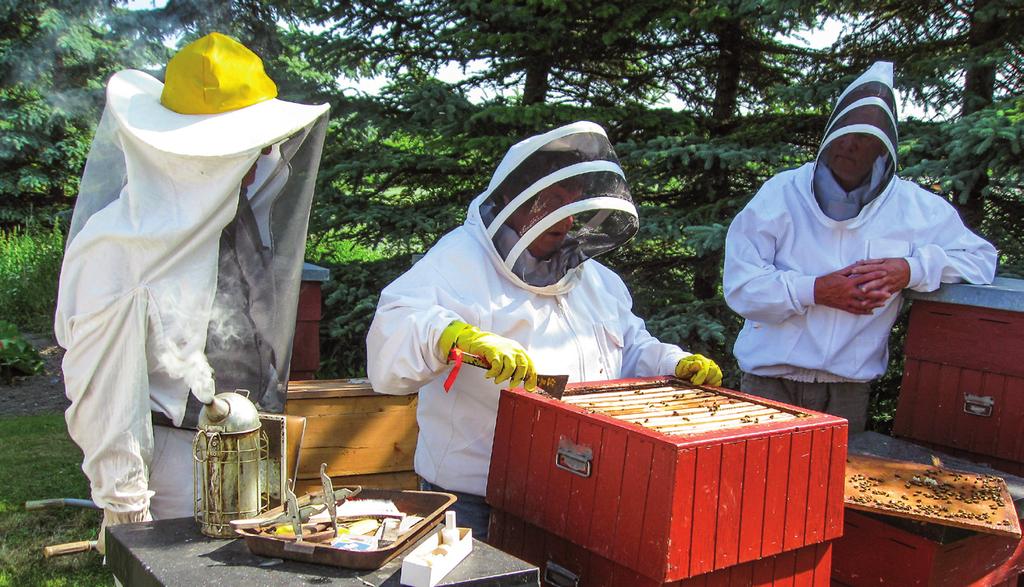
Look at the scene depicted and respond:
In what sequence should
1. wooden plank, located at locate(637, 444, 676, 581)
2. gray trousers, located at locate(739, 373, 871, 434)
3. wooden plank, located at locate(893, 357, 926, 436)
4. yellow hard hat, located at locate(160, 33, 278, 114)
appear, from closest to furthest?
wooden plank, located at locate(637, 444, 676, 581), yellow hard hat, located at locate(160, 33, 278, 114), wooden plank, located at locate(893, 357, 926, 436), gray trousers, located at locate(739, 373, 871, 434)

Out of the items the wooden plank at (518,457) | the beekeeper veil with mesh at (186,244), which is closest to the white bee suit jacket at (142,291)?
the beekeeper veil with mesh at (186,244)

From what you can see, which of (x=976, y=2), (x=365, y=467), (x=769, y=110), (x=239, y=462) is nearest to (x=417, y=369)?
(x=239, y=462)

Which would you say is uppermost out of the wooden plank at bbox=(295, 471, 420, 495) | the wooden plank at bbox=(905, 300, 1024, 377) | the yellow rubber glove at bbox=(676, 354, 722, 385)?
the wooden plank at bbox=(905, 300, 1024, 377)

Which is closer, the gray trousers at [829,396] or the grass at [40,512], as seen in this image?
the gray trousers at [829,396]

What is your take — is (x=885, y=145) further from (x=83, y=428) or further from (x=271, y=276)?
(x=83, y=428)

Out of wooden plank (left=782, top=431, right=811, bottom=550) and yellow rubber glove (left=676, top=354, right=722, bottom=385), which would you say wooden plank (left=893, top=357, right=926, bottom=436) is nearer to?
yellow rubber glove (left=676, top=354, right=722, bottom=385)

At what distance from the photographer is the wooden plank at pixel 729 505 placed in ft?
5.35

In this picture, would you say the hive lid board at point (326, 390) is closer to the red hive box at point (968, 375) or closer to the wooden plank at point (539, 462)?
the wooden plank at point (539, 462)

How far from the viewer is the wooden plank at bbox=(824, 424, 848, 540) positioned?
1837mm

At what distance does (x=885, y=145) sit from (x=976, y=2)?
1985 millimetres

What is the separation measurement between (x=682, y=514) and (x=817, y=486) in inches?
16.8

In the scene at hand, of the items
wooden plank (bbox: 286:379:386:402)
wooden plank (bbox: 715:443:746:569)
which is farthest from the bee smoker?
wooden plank (bbox: 286:379:386:402)

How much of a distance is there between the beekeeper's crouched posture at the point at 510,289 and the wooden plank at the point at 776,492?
1.95 feet

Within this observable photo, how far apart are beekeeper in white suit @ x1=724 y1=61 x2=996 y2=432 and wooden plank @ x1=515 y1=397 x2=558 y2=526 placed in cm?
141
